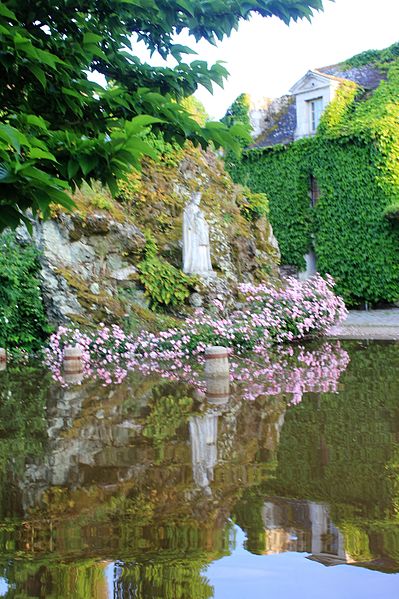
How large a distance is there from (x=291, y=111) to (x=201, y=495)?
2309 cm

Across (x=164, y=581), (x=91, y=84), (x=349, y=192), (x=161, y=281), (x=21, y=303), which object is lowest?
(x=164, y=581)

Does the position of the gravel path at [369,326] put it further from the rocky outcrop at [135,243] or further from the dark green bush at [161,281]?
the dark green bush at [161,281]

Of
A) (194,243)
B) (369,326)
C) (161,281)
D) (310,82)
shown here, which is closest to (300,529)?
(161,281)

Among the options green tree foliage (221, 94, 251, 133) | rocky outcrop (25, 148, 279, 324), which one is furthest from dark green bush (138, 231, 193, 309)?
green tree foliage (221, 94, 251, 133)

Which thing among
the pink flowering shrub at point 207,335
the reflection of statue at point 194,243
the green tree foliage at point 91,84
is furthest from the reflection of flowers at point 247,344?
the green tree foliage at point 91,84

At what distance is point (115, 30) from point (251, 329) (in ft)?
26.3

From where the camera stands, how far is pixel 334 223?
22594 millimetres

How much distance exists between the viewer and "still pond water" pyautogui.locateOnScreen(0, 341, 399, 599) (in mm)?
3068

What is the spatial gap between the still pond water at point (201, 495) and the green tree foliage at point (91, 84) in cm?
180

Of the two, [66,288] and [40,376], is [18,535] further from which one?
[66,288]

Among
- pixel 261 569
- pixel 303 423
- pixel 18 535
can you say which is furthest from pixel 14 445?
pixel 261 569

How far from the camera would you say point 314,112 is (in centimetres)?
2308

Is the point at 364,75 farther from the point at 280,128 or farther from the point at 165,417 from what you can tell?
the point at 165,417

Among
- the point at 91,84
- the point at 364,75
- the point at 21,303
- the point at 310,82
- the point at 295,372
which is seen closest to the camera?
the point at 91,84
